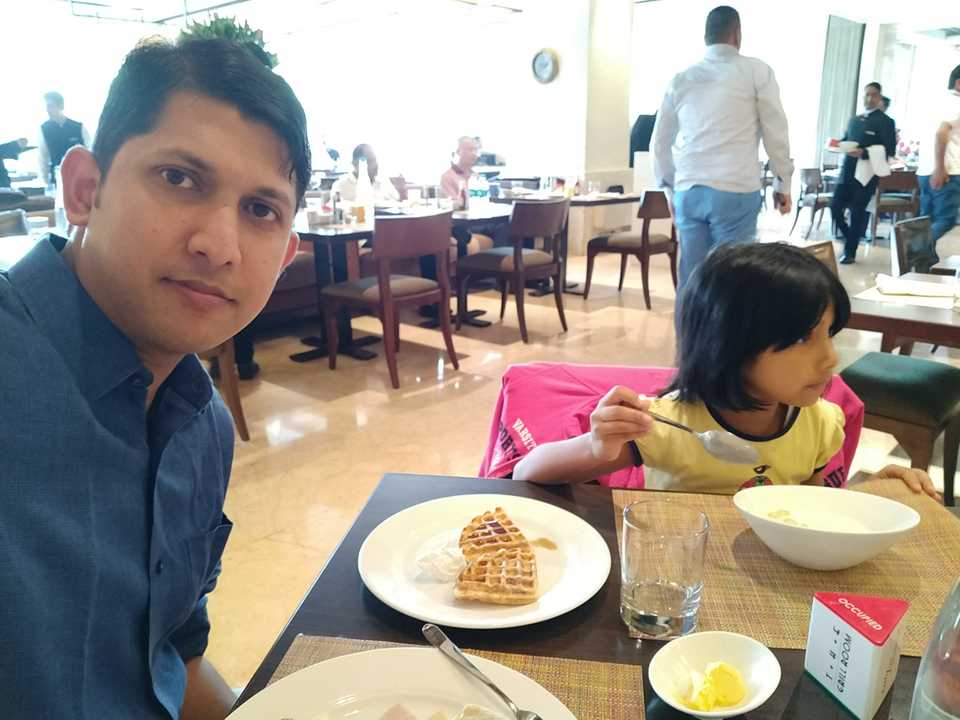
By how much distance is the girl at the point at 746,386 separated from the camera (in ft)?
3.91

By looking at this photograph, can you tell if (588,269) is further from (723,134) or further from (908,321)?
(908,321)

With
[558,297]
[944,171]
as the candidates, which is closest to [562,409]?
[558,297]

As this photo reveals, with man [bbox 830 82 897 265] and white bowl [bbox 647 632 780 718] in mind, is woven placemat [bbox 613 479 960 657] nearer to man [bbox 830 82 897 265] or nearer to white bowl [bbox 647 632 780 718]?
white bowl [bbox 647 632 780 718]

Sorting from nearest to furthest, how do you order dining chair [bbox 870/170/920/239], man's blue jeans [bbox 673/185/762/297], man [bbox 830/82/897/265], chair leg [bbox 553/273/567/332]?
1. man's blue jeans [bbox 673/185/762/297]
2. chair leg [bbox 553/273/567/332]
3. man [bbox 830/82/897/265]
4. dining chair [bbox 870/170/920/239]

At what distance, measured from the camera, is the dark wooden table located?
654 mm

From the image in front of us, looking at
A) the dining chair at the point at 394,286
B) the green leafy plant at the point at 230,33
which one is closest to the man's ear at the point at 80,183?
the green leafy plant at the point at 230,33

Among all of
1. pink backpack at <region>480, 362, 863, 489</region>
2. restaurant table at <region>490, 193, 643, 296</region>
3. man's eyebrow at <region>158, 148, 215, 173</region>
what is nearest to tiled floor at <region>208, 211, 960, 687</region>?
restaurant table at <region>490, 193, 643, 296</region>

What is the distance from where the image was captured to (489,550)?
0.87 meters

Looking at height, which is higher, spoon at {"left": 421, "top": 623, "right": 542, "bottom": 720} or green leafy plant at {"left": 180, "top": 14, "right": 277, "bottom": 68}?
green leafy plant at {"left": 180, "top": 14, "right": 277, "bottom": 68}

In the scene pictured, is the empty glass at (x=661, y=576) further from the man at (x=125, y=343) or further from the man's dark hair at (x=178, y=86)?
the man's dark hair at (x=178, y=86)

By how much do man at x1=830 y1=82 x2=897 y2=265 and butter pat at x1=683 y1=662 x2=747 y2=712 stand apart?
25.3ft

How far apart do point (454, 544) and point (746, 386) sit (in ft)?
2.13

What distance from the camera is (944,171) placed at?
17.9 ft

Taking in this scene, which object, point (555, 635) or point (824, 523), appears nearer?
point (555, 635)
